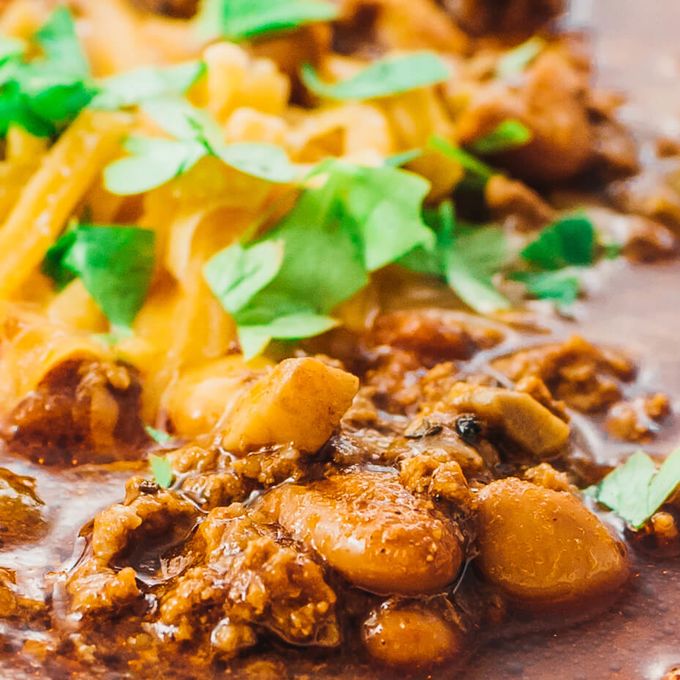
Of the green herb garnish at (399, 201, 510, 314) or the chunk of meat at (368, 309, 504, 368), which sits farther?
the green herb garnish at (399, 201, 510, 314)

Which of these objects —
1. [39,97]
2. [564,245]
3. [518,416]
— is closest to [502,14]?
[564,245]

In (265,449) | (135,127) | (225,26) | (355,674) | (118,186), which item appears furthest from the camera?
(225,26)

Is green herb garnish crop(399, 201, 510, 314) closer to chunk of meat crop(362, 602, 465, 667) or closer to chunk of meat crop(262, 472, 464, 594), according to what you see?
chunk of meat crop(262, 472, 464, 594)

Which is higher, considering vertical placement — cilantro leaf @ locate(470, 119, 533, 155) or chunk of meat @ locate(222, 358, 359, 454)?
chunk of meat @ locate(222, 358, 359, 454)

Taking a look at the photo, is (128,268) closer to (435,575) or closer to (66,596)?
(66,596)

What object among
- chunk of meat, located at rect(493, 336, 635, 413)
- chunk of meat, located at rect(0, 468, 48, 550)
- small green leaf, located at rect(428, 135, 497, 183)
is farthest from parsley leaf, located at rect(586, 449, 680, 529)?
small green leaf, located at rect(428, 135, 497, 183)

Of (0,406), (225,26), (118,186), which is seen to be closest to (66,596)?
(0,406)
